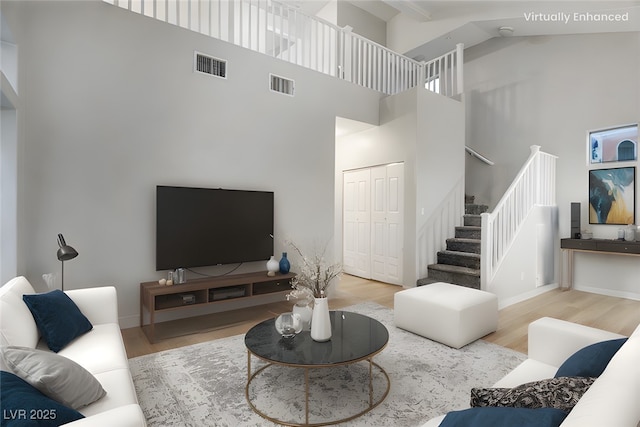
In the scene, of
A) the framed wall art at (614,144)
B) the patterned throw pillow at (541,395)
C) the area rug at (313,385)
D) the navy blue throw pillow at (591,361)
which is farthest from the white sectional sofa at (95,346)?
the framed wall art at (614,144)

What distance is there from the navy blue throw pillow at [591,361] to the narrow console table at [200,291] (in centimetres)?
304

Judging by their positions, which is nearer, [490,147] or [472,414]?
[472,414]

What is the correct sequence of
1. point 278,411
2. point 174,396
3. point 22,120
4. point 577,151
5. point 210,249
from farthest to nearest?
point 577,151 → point 210,249 → point 22,120 → point 174,396 → point 278,411

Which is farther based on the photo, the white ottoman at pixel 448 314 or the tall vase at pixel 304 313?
the white ottoman at pixel 448 314

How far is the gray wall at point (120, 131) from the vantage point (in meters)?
3.08

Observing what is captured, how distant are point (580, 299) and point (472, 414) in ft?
16.8

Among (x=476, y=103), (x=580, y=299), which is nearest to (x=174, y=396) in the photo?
(x=580, y=299)

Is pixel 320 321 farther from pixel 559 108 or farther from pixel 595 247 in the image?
pixel 559 108

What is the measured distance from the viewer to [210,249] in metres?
3.85

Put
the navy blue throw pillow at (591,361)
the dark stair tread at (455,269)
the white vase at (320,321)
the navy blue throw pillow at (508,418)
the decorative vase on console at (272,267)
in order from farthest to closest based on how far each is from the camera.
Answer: the dark stair tread at (455,269)
the decorative vase on console at (272,267)
the white vase at (320,321)
the navy blue throw pillow at (591,361)
the navy blue throw pillow at (508,418)

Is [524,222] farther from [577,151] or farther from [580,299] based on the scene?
[577,151]

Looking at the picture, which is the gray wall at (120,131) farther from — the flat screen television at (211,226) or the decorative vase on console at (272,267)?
the decorative vase on console at (272,267)

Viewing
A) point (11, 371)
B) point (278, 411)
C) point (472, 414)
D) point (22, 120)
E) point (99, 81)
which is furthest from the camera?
point (99, 81)

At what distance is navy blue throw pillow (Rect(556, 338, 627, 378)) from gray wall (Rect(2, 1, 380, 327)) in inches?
140
